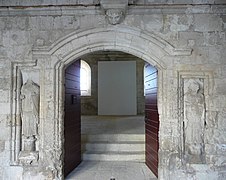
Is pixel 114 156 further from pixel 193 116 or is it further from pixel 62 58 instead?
pixel 62 58

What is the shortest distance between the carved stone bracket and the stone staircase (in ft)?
8.30

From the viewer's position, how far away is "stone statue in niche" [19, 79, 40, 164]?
10.6 ft

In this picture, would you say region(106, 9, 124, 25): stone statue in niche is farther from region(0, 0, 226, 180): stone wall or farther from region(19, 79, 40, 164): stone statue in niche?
region(19, 79, 40, 164): stone statue in niche

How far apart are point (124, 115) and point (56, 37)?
21.0 feet

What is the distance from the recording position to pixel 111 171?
3.74 m

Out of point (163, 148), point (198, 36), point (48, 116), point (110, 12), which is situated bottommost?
point (163, 148)

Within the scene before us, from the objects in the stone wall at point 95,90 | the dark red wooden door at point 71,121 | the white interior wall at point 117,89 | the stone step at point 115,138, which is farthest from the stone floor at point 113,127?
the stone wall at point 95,90

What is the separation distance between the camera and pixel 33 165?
3.19 meters

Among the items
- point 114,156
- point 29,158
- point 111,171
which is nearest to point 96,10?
point 29,158

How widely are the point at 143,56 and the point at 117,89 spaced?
6.16m

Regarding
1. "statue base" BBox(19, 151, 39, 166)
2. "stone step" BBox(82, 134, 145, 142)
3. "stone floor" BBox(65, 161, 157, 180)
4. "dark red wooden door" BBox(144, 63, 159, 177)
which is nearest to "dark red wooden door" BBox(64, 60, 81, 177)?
"stone floor" BBox(65, 161, 157, 180)

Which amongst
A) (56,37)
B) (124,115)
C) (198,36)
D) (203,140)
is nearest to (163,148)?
(203,140)

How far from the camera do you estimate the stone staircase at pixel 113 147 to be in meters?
4.42

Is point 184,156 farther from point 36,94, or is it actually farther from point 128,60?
point 128,60
